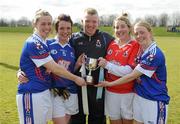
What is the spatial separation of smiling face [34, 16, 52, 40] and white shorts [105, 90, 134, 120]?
1543 millimetres

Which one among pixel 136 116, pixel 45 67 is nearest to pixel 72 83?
pixel 45 67

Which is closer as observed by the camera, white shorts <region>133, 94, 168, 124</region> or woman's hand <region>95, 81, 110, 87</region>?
white shorts <region>133, 94, 168, 124</region>

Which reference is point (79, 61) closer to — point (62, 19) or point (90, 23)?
point (90, 23)

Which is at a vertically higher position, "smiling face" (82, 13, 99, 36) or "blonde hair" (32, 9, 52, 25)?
"blonde hair" (32, 9, 52, 25)

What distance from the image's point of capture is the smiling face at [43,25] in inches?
213

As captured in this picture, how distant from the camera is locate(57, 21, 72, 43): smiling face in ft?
19.2

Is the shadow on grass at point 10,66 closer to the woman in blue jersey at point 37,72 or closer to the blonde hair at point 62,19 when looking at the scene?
the blonde hair at point 62,19

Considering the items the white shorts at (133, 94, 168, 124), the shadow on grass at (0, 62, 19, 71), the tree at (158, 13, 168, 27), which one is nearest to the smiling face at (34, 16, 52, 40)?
the white shorts at (133, 94, 168, 124)

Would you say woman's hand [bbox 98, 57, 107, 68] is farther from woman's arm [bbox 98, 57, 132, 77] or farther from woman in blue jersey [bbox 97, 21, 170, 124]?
woman in blue jersey [bbox 97, 21, 170, 124]

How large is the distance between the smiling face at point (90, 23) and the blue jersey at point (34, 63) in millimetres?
1022

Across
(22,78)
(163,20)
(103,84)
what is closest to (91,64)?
(103,84)

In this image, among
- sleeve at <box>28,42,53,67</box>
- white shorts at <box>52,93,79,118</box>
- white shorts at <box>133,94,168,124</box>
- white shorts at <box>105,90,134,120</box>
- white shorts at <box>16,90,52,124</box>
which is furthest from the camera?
white shorts at <box>105,90,134,120</box>

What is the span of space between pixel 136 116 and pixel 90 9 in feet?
6.26

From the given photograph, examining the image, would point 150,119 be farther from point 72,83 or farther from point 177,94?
point 177,94
